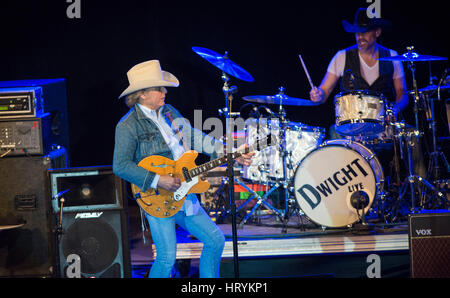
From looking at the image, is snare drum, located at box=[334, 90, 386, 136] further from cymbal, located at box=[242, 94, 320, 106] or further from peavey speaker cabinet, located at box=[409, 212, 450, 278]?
peavey speaker cabinet, located at box=[409, 212, 450, 278]

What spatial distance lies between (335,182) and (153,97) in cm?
212

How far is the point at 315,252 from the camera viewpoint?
512 centimetres

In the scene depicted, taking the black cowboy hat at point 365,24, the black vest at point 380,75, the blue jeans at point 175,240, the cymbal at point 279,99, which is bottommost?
the blue jeans at point 175,240

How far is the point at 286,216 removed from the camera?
5621 mm

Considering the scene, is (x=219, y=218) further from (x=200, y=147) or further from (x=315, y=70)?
(x=315, y=70)

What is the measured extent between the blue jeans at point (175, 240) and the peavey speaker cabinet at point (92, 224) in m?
0.58

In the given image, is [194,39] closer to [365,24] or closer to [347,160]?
[365,24]

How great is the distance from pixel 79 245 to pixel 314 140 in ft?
9.09

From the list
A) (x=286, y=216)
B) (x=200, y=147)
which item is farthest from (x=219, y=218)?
(x=200, y=147)

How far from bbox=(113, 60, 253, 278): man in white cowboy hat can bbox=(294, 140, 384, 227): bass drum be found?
4.13 ft

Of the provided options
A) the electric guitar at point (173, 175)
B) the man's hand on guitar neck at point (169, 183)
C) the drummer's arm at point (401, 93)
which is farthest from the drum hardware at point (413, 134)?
the man's hand on guitar neck at point (169, 183)

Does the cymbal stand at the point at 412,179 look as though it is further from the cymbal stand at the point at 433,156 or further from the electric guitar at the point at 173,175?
the electric guitar at the point at 173,175

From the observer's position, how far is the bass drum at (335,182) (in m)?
5.26
